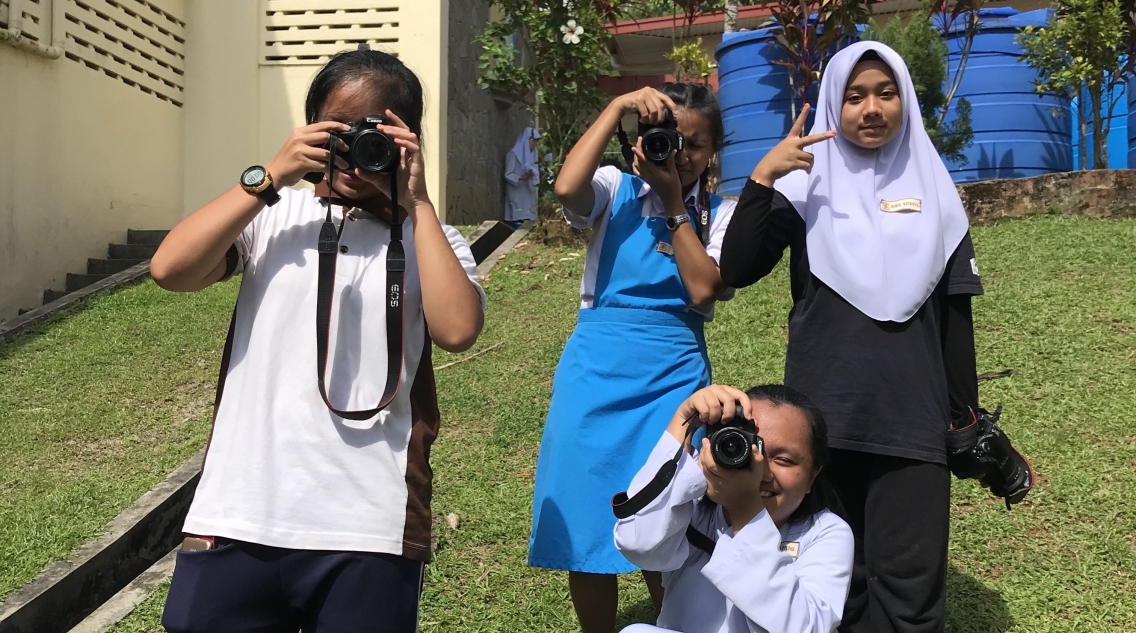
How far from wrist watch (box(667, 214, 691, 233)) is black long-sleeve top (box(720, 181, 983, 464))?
13 cm

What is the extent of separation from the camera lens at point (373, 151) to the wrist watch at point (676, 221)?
1.00 metres

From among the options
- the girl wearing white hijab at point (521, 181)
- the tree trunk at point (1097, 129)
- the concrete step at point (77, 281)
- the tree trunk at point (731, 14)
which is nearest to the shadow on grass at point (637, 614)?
the tree trunk at point (1097, 129)

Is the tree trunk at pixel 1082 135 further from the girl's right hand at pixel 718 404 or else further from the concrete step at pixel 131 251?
the concrete step at pixel 131 251

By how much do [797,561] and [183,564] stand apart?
1170mm

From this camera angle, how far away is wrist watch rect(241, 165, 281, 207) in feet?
5.73

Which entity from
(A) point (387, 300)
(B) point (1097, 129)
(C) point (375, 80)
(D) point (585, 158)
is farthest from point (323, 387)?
(B) point (1097, 129)

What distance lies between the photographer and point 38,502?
13.6 feet

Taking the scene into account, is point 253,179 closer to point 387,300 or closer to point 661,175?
point 387,300

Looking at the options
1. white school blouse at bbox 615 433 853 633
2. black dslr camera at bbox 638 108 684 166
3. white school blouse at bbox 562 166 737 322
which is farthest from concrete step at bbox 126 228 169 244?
white school blouse at bbox 615 433 853 633

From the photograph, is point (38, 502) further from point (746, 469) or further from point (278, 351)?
point (746, 469)

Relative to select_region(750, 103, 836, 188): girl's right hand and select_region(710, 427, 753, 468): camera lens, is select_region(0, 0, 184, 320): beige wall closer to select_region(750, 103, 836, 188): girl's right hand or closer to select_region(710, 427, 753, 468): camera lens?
select_region(750, 103, 836, 188): girl's right hand

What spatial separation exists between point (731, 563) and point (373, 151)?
1.00 m

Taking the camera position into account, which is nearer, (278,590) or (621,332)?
(278,590)

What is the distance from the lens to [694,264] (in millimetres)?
2572
